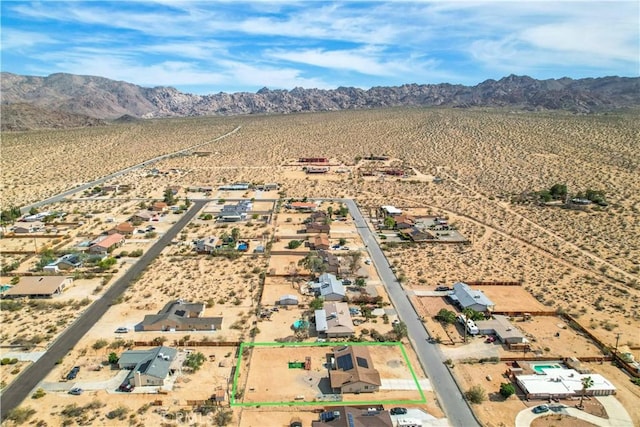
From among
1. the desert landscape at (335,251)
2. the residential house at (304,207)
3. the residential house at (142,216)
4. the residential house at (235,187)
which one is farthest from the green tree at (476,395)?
the residential house at (235,187)

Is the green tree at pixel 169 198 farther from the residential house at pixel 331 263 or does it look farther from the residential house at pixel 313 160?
the residential house at pixel 313 160

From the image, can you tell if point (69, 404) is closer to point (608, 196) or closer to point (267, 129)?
point (608, 196)

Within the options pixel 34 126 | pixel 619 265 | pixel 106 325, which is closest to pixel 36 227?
pixel 106 325

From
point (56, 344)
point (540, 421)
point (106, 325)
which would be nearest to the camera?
point (540, 421)

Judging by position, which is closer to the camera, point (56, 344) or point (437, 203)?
point (56, 344)

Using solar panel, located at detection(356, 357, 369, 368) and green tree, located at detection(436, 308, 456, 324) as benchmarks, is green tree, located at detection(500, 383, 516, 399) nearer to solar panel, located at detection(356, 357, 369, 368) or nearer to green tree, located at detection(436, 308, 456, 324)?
green tree, located at detection(436, 308, 456, 324)
